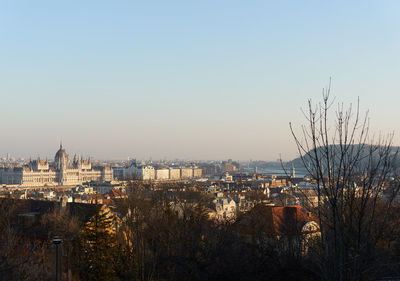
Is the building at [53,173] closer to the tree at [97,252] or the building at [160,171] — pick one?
the building at [160,171]

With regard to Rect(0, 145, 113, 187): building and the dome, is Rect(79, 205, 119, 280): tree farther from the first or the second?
the dome

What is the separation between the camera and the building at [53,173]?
130 meters

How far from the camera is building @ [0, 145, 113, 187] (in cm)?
13000

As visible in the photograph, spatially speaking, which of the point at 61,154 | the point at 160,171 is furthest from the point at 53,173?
the point at 160,171

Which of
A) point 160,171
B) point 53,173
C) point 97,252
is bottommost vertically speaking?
point 160,171

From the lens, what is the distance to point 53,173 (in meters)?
138

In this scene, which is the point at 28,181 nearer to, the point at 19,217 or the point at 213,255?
the point at 19,217

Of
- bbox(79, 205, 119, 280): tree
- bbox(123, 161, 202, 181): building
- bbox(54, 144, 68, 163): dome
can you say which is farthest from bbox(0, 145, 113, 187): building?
bbox(79, 205, 119, 280): tree

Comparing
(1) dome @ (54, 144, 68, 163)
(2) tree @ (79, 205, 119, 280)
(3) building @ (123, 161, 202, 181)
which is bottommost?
(3) building @ (123, 161, 202, 181)

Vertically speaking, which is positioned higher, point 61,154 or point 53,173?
point 61,154

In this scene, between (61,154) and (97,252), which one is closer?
(97,252)

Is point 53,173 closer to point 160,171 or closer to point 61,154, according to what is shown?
point 61,154

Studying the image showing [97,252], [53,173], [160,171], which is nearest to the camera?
[97,252]

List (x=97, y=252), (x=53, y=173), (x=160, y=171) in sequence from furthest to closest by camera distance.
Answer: (x=160, y=171) → (x=53, y=173) → (x=97, y=252)
